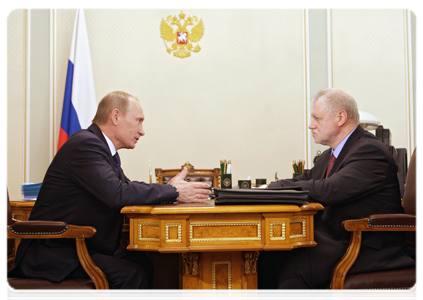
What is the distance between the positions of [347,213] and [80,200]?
1.22 metres

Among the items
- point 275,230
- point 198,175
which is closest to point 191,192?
point 275,230

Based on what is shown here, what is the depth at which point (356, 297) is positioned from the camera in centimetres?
160

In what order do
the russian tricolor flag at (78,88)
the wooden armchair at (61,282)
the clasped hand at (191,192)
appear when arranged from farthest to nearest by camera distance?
the russian tricolor flag at (78,88), the clasped hand at (191,192), the wooden armchair at (61,282)

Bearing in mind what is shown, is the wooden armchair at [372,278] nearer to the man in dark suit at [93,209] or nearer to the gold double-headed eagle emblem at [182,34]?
the man in dark suit at [93,209]

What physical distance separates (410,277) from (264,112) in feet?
12.0

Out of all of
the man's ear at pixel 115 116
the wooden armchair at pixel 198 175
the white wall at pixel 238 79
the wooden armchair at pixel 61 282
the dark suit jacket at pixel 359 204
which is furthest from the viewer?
the white wall at pixel 238 79

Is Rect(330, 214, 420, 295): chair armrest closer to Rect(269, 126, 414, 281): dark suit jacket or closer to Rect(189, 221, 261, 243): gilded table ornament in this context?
Rect(269, 126, 414, 281): dark suit jacket

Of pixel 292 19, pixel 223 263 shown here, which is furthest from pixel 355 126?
pixel 292 19

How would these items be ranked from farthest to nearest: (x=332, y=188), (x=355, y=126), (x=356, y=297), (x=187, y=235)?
(x=355, y=126) < (x=332, y=188) < (x=356, y=297) < (x=187, y=235)

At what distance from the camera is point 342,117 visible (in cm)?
212

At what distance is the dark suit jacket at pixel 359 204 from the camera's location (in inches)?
65.6

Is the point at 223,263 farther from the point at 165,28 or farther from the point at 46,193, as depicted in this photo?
the point at 165,28

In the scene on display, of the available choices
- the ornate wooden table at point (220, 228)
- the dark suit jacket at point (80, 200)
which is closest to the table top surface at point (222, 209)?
the ornate wooden table at point (220, 228)

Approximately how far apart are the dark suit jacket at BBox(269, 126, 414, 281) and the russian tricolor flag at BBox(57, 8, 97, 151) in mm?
3335
